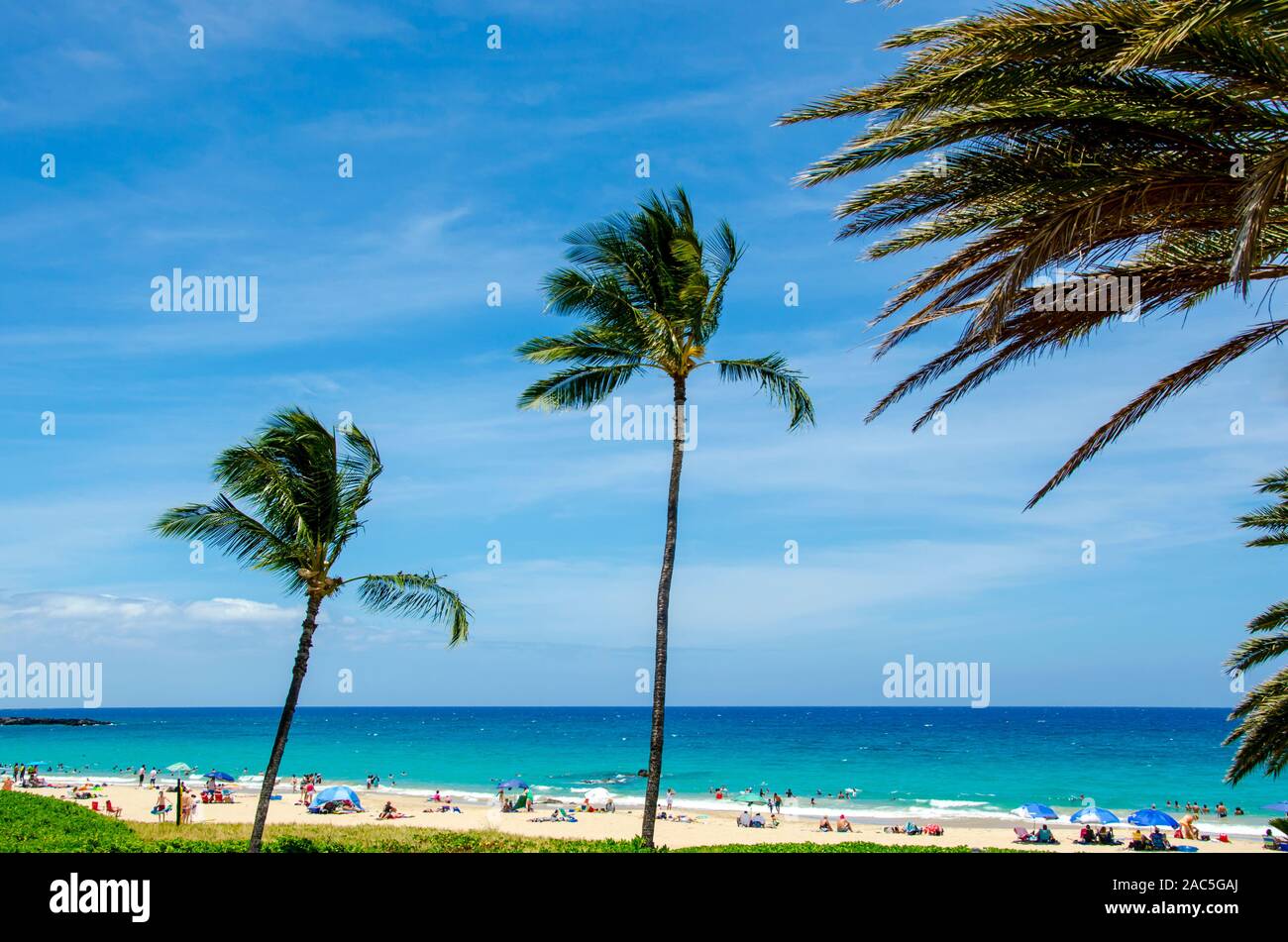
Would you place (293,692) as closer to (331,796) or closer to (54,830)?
(54,830)

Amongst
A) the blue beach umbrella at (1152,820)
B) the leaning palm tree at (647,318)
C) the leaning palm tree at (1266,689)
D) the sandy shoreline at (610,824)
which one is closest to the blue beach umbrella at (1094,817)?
the sandy shoreline at (610,824)

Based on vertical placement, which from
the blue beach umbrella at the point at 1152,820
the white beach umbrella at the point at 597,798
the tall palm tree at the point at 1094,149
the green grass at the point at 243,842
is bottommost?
the white beach umbrella at the point at 597,798

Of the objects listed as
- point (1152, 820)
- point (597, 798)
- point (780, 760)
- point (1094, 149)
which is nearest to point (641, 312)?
point (1094, 149)

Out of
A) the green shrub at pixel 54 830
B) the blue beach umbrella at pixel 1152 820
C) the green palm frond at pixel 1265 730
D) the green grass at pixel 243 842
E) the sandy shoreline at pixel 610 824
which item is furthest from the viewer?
the sandy shoreline at pixel 610 824

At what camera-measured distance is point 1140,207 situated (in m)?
7.67

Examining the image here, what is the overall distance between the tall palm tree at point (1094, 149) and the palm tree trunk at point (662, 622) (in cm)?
703

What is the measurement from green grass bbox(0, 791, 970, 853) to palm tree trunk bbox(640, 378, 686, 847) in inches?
28.8

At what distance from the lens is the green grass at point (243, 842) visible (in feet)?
50.8

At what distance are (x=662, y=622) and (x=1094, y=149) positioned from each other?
998 centimetres

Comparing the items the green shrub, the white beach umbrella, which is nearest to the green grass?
the green shrub

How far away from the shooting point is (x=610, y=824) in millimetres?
45312

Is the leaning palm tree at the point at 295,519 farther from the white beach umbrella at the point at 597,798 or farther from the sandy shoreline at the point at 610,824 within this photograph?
the white beach umbrella at the point at 597,798
